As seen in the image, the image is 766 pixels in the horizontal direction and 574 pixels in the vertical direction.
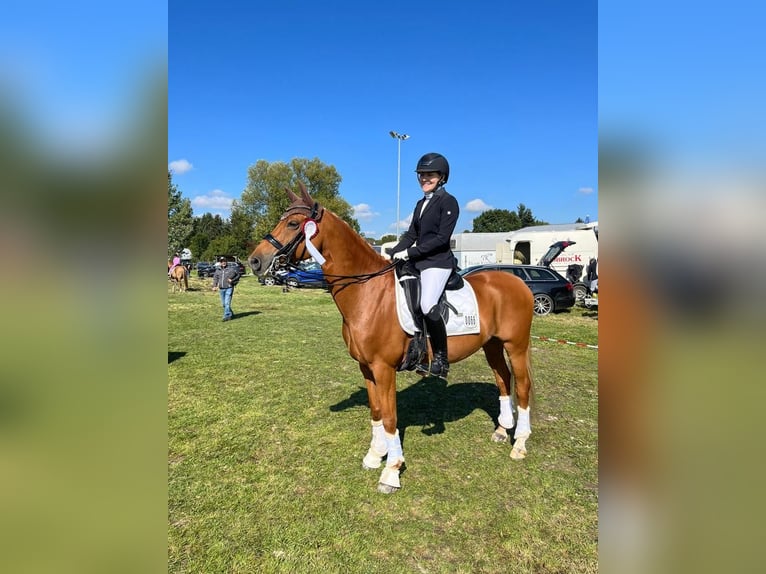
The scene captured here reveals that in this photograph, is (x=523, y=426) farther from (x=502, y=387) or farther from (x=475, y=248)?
(x=475, y=248)

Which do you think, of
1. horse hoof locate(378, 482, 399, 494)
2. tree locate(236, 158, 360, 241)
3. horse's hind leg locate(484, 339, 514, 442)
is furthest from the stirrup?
tree locate(236, 158, 360, 241)

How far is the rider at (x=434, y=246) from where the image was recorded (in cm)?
373

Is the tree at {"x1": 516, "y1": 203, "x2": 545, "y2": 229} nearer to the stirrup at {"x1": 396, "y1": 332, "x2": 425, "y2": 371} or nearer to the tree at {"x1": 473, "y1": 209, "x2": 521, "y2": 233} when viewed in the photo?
the tree at {"x1": 473, "y1": 209, "x2": 521, "y2": 233}

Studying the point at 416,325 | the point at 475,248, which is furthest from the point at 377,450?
the point at 475,248

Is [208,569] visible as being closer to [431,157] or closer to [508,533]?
[508,533]

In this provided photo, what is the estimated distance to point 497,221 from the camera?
77.2 meters

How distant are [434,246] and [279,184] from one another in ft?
170

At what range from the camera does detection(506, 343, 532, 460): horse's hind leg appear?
171 inches

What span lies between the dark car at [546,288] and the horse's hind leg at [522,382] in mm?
10380
